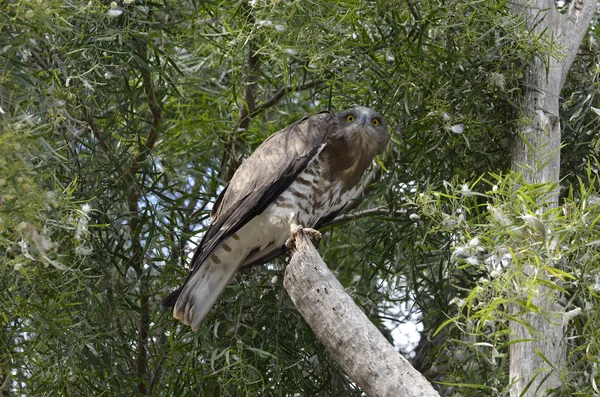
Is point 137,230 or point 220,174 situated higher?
point 220,174

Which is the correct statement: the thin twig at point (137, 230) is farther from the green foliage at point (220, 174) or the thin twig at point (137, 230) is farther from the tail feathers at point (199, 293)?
the tail feathers at point (199, 293)

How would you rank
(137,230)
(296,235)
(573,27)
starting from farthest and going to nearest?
(137,230)
(573,27)
(296,235)

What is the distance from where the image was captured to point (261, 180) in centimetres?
389

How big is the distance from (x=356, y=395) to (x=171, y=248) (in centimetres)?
104

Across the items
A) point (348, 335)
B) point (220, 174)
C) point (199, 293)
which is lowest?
point (348, 335)

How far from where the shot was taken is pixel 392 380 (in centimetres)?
262

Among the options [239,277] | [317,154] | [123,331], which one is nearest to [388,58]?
[317,154]

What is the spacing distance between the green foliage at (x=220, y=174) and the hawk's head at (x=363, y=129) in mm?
75

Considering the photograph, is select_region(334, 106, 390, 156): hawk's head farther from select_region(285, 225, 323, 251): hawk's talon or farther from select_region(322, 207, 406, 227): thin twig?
select_region(285, 225, 323, 251): hawk's talon

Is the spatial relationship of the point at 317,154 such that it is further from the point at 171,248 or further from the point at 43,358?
the point at 43,358

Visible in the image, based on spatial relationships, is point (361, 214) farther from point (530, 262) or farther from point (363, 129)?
point (530, 262)

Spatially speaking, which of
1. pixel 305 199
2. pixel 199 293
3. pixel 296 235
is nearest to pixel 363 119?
pixel 305 199

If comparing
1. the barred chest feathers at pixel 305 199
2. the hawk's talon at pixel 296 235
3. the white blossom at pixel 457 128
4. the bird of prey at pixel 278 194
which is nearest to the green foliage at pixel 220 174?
the white blossom at pixel 457 128

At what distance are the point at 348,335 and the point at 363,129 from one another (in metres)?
1.39
